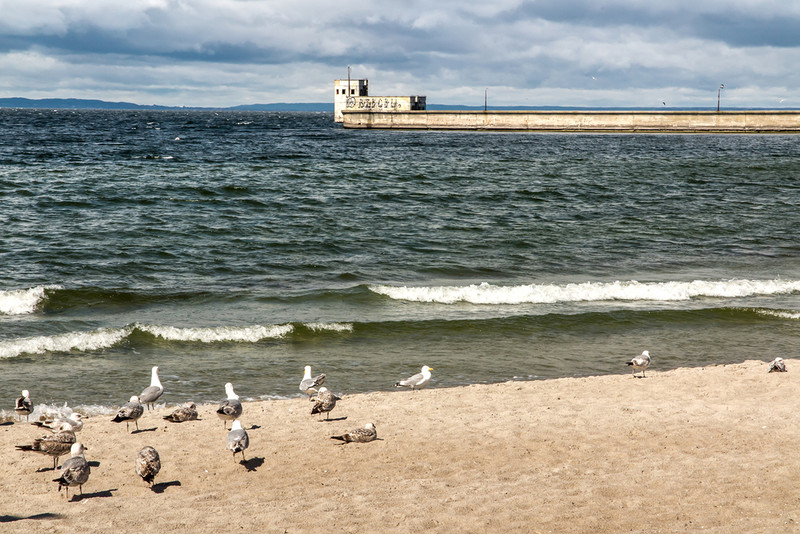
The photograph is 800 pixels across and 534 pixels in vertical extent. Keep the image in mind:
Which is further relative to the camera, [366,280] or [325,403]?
[366,280]

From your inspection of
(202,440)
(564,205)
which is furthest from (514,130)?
(202,440)

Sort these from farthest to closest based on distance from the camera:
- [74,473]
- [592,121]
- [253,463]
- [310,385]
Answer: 1. [592,121]
2. [310,385]
3. [253,463]
4. [74,473]

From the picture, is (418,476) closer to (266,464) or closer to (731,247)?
(266,464)

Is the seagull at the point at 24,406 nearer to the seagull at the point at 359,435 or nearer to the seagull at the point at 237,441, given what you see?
the seagull at the point at 237,441

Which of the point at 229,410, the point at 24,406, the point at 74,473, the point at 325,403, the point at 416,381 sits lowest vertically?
the point at 416,381

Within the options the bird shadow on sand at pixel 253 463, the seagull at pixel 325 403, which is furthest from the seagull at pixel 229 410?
the seagull at pixel 325 403

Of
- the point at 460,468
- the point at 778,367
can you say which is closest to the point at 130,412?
the point at 460,468

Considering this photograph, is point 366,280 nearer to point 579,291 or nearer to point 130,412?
point 579,291

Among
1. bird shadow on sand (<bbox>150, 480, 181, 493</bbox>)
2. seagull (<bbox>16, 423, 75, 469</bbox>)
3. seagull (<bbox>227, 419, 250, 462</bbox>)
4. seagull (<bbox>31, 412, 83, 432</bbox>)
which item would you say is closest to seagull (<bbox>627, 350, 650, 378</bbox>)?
seagull (<bbox>227, 419, 250, 462</bbox>)

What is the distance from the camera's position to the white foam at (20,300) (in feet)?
57.2

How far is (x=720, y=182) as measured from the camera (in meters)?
44.8

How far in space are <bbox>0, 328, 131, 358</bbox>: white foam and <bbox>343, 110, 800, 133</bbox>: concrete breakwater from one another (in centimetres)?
10412

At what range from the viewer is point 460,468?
29.4ft

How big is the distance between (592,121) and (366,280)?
98.4 meters
